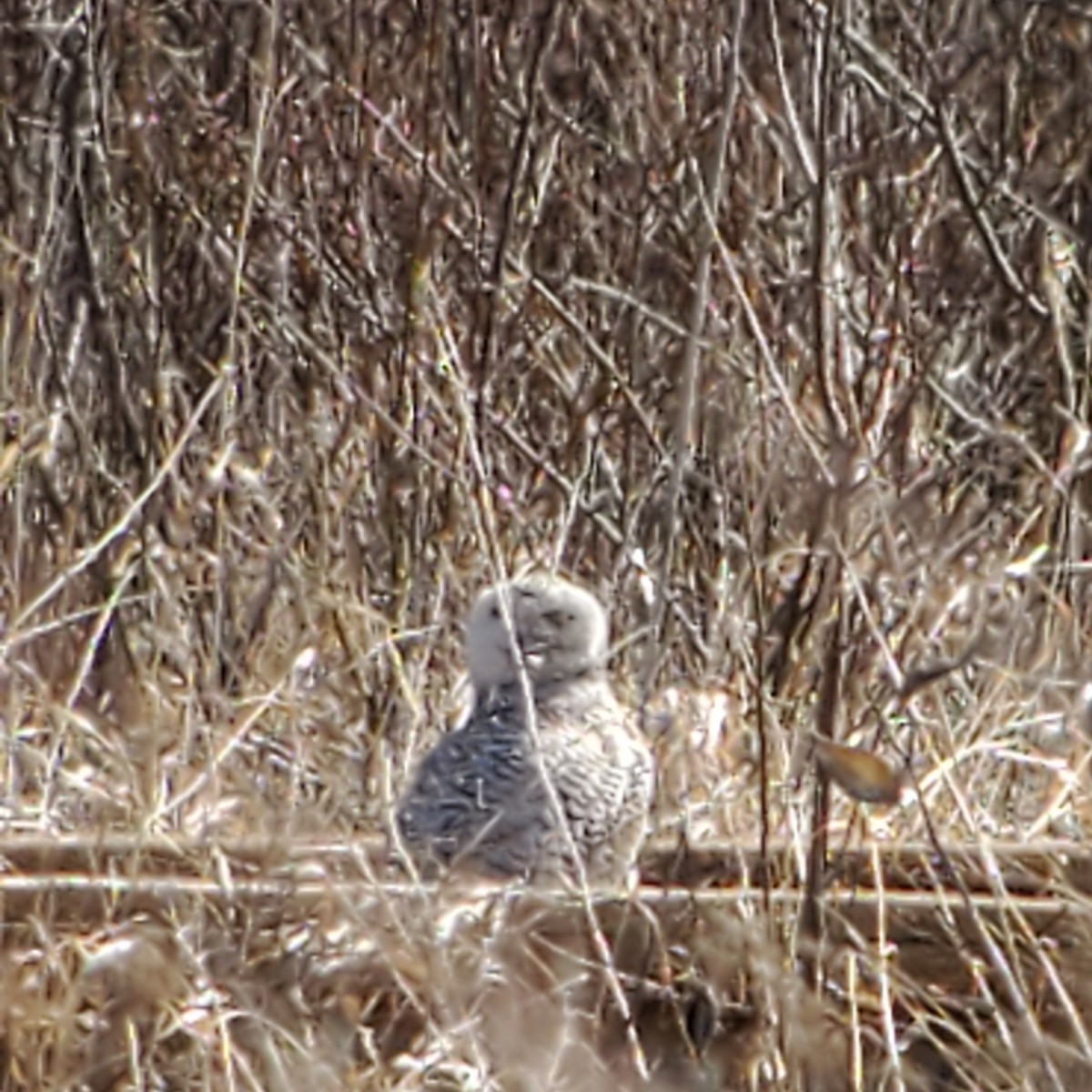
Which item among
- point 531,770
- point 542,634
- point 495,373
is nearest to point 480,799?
point 531,770

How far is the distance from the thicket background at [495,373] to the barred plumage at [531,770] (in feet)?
0.25

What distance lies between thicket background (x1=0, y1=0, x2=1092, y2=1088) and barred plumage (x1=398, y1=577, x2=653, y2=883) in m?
0.08

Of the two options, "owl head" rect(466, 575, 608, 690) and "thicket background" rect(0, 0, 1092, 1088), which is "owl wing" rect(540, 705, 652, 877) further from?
"owl head" rect(466, 575, 608, 690)

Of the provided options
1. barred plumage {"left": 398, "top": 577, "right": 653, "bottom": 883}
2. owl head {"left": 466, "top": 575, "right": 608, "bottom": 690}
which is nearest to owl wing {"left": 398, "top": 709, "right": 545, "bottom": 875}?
barred plumage {"left": 398, "top": 577, "right": 653, "bottom": 883}

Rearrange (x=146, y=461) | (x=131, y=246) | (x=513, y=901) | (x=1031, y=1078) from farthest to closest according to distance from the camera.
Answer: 1. (x=131, y=246)
2. (x=146, y=461)
3. (x=513, y=901)
4. (x=1031, y=1078)

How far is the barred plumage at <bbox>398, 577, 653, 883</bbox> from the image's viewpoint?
397 centimetres

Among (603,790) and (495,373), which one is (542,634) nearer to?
(603,790)

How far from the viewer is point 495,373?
231 inches

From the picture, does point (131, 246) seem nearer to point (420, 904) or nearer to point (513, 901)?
point (513, 901)

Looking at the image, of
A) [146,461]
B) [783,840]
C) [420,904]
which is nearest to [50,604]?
[146,461]

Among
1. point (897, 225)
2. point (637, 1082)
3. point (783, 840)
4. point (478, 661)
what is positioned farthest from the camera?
point (897, 225)

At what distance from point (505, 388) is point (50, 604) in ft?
3.68

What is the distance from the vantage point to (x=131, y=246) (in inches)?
255

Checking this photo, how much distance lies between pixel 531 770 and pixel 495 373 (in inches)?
72.9
